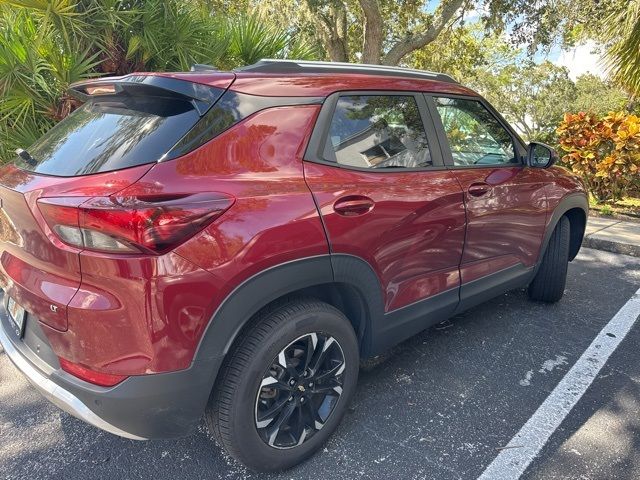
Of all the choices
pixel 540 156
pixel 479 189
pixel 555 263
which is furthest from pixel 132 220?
pixel 555 263

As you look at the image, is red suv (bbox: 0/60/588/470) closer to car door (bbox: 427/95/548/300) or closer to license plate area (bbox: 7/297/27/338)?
license plate area (bbox: 7/297/27/338)

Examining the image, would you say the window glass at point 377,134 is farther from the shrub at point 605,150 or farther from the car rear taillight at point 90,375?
the shrub at point 605,150

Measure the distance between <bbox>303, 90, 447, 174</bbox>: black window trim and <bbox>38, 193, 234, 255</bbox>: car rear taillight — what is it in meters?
0.61

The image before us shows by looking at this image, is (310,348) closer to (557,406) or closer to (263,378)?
(263,378)

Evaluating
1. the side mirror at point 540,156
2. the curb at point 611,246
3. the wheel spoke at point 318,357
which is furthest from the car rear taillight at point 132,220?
the curb at point 611,246

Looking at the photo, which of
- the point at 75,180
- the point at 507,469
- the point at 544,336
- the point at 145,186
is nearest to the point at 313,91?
the point at 145,186

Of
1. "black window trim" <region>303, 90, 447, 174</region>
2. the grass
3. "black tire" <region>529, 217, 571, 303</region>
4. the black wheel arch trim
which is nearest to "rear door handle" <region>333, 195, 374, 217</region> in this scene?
"black window trim" <region>303, 90, 447, 174</region>

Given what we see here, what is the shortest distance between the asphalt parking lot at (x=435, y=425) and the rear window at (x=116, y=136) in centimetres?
138

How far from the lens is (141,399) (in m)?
1.70

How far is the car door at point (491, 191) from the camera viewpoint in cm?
282

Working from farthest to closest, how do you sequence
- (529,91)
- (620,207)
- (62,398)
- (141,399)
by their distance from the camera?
(529,91), (620,207), (62,398), (141,399)

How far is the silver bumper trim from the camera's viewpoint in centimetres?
178

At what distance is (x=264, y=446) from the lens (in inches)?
79.4

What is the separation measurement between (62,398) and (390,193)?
1.68 m
